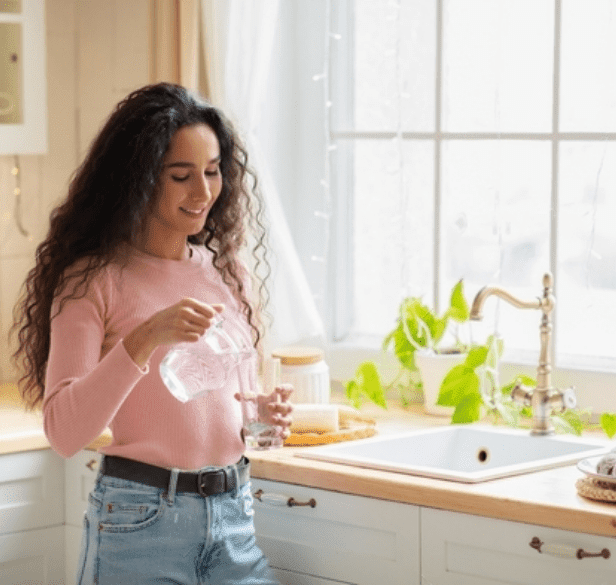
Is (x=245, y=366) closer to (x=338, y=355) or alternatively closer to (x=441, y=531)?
(x=441, y=531)

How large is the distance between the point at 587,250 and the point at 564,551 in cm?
101

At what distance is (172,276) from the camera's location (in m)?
2.27

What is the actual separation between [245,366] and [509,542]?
545 millimetres

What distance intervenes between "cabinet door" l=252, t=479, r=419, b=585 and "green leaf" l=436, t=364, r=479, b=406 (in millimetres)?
593

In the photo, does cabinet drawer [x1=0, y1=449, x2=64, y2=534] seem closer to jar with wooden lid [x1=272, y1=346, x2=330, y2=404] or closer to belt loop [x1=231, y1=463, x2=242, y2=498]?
jar with wooden lid [x1=272, y1=346, x2=330, y2=404]

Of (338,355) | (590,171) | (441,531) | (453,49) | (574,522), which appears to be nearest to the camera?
(574,522)

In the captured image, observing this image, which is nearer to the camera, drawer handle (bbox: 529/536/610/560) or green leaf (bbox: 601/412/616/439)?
drawer handle (bbox: 529/536/610/560)

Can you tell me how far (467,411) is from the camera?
2975 mm

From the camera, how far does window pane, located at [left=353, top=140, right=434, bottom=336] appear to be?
131 inches

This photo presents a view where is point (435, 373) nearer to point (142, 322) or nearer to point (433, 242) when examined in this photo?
point (433, 242)

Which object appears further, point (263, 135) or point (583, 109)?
point (263, 135)

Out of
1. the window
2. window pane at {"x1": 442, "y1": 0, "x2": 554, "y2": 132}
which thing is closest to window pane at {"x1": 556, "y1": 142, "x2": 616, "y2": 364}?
the window

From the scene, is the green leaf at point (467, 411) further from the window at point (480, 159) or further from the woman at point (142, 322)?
the woman at point (142, 322)

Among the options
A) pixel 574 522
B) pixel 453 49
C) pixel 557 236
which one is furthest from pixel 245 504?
pixel 453 49
